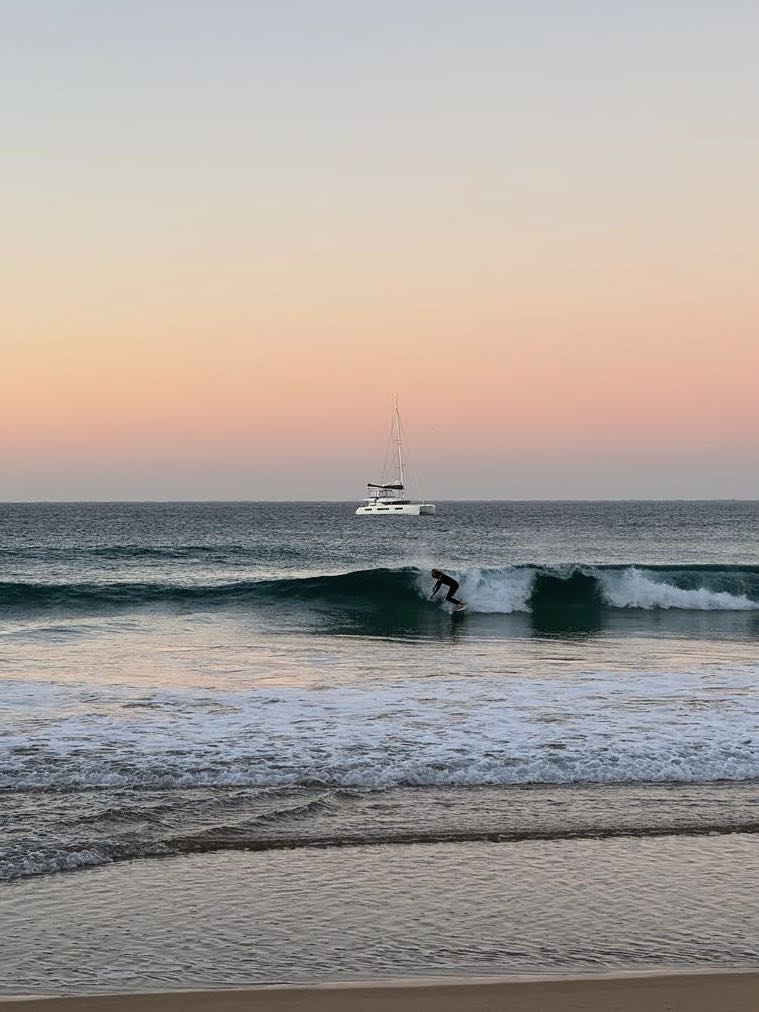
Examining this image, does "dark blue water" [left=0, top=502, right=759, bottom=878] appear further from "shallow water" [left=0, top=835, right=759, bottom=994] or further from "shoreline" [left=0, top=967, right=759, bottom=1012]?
"shoreline" [left=0, top=967, right=759, bottom=1012]

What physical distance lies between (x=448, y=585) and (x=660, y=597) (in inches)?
270

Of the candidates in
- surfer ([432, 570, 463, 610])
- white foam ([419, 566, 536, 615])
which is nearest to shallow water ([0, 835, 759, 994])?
surfer ([432, 570, 463, 610])

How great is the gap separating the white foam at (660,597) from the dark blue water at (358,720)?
223 millimetres

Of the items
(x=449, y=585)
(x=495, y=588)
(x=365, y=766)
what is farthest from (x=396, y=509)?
(x=365, y=766)

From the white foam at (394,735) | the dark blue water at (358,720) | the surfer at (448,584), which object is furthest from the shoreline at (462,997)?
the surfer at (448,584)

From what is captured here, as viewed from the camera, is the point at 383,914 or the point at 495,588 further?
the point at 495,588

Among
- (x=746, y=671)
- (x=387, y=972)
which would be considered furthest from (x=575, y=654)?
(x=387, y=972)

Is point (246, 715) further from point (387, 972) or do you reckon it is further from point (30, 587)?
point (30, 587)

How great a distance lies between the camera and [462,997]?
14.9 feet

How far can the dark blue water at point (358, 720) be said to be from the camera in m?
7.57

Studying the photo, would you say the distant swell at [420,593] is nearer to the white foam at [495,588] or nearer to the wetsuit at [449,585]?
the white foam at [495,588]

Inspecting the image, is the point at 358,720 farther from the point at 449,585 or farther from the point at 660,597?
the point at 660,597

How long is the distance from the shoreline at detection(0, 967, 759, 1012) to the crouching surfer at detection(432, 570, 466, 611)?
21534mm

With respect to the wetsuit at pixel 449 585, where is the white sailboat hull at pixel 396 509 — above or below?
above
